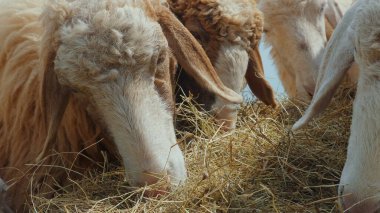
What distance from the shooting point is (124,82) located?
414cm

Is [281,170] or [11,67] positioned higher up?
[11,67]

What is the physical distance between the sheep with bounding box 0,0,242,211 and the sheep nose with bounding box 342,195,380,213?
3.25ft

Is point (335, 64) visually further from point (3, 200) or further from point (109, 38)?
point (3, 200)

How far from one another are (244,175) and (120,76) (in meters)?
0.95

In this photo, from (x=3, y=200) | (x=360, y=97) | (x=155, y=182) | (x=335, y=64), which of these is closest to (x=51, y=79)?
(x=3, y=200)

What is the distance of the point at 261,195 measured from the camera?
417cm

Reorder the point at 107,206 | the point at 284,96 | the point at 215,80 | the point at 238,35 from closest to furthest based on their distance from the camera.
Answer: the point at 107,206, the point at 215,80, the point at 238,35, the point at 284,96

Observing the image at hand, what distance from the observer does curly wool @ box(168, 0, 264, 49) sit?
5.38m

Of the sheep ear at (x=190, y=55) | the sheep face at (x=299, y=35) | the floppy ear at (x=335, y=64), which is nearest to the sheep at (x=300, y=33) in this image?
the sheep face at (x=299, y=35)

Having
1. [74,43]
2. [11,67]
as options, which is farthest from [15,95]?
[74,43]

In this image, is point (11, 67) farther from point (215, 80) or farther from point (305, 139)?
point (305, 139)

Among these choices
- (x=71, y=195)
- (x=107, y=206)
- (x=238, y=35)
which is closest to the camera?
(x=107, y=206)

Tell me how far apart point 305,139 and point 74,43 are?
168 centimetres

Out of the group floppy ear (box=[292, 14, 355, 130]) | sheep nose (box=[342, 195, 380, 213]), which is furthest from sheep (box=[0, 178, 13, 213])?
sheep nose (box=[342, 195, 380, 213])
